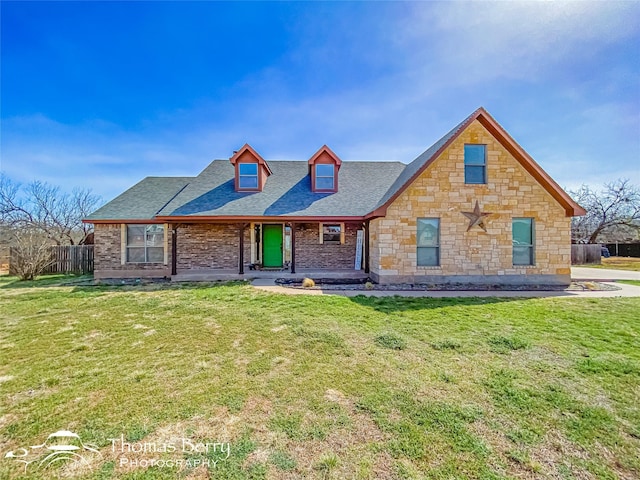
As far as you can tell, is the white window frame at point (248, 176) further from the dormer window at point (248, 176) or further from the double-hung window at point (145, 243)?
the double-hung window at point (145, 243)

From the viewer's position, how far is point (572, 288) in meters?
10.1

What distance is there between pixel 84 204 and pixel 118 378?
94.9 ft

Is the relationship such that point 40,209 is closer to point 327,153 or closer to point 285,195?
point 285,195

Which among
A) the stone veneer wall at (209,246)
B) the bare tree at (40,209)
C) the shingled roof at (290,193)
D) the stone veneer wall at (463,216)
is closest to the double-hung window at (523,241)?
the stone veneer wall at (463,216)

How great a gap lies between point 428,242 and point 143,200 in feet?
43.5

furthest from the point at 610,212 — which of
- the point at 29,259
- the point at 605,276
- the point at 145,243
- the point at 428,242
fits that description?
the point at 29,259

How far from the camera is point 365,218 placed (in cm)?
1153

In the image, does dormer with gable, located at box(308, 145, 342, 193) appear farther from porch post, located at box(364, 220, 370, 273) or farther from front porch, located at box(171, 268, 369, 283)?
front porch, located at box(171, 268, 369, 283)

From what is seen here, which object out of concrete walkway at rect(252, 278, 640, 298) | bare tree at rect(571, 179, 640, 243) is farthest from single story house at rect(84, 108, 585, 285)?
bare tree at rect(571, 179, 640, 243)

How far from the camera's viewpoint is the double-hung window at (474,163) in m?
10.3

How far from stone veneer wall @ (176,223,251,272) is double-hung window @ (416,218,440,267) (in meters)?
7.61

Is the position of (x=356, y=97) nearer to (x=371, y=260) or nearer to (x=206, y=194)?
(x=371, y=260)

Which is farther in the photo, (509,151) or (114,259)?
(114,259)

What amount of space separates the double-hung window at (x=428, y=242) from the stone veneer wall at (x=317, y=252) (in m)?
3.58
